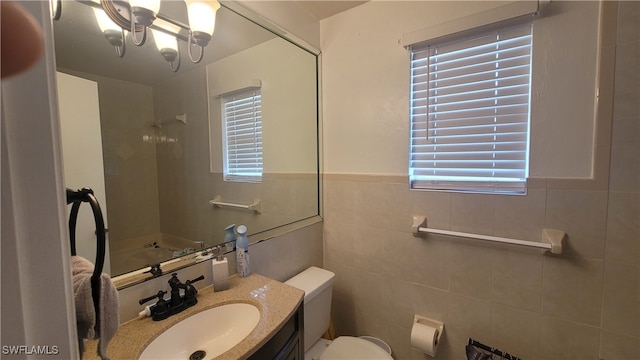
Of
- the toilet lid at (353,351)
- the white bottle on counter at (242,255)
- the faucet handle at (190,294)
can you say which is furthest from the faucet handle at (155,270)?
the toilet lid at (353,351)

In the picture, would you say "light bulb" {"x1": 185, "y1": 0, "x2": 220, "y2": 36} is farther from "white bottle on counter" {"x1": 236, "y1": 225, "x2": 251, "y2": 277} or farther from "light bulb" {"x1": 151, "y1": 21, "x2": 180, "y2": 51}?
"white bottle on counter" {"x1": 236, "y1": 225, "x2": 251, "y2": 277}

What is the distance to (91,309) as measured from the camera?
44 cm

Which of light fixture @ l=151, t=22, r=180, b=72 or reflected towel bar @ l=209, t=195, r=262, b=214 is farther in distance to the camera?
reflected towel bar @ l=209, t=195, r=262, b=214

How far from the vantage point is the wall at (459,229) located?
3.38 ft

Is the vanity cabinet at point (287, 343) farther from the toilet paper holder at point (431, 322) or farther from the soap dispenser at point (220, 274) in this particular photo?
the toilet paper holder at point (431, 322)

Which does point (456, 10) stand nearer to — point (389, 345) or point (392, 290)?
point (392, 290)

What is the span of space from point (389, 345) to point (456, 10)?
1957mm

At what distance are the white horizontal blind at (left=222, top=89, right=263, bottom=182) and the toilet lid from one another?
1149 millimetres

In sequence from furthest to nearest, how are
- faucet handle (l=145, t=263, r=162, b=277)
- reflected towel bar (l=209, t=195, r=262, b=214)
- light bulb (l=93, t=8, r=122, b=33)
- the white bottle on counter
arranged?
reflected towel bar (l=209, t=195, r=262, b=214)
the white bottle on counter
light bulb (l=93, t=8, r=122, b=33)
faucet handle (l=145, t=263, r=162, b=277)

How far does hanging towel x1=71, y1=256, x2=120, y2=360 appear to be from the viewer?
0.44 m

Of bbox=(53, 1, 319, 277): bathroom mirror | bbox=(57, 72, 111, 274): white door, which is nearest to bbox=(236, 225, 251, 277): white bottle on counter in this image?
bbox=(53, 1, 319, 277): bathroom mirror

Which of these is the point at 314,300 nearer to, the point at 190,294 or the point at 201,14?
the point at 190,294

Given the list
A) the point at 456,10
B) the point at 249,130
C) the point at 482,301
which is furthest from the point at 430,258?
the point at 249,130

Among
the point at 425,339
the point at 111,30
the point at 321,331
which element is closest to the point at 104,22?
the point at 111,30
